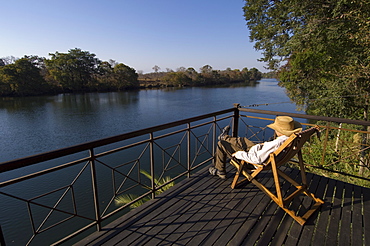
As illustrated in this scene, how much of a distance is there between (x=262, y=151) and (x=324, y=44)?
255 inches

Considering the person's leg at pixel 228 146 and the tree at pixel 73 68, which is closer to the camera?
the person's leg at pixel 228 146

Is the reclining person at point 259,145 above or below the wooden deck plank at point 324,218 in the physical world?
above

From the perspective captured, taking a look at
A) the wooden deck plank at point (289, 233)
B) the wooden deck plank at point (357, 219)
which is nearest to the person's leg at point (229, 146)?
the wooden deck plank at point (289, 233)

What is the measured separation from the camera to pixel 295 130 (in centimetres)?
211

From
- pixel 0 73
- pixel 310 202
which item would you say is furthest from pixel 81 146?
pixel 0 73

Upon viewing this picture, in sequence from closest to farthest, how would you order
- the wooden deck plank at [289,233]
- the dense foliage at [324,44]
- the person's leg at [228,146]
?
the wooden deck plank at [289,233] < the person's leg at [228,146] < the dense foliage at [324,44]

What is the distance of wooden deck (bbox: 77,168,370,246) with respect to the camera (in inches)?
68.9

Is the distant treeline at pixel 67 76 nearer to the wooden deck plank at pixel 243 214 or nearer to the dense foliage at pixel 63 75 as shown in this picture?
the dense foliage at pixel 63 75

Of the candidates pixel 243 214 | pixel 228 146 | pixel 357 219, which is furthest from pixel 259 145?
pixel 357 219

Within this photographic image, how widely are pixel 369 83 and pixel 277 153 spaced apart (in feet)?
22.3

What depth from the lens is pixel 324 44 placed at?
663 cm

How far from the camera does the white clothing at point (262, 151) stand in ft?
6.82

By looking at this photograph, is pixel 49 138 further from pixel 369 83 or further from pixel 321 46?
pixel 369 83

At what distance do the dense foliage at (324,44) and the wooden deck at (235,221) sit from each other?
2.22 m
